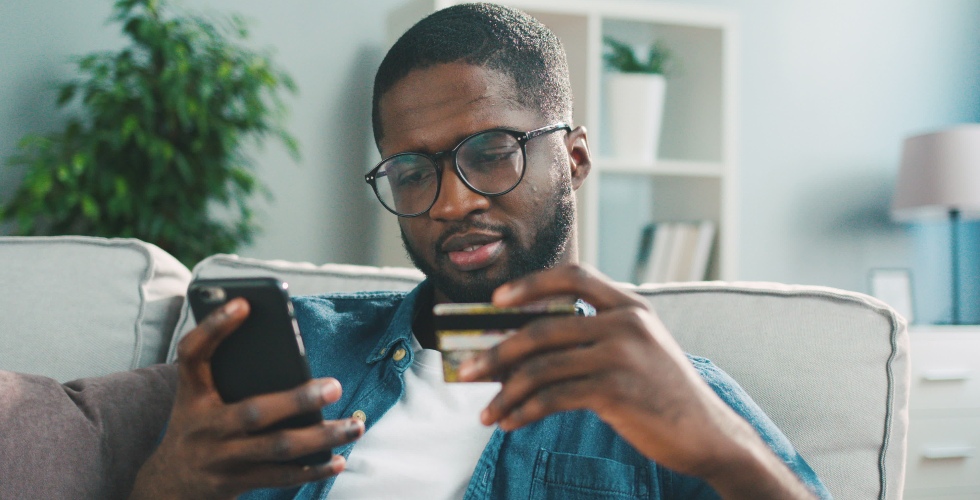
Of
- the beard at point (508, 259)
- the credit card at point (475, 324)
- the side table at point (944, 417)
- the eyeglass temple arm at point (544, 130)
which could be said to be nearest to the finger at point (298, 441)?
the credit card at point (475, 324)

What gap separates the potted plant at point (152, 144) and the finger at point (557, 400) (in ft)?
5.52

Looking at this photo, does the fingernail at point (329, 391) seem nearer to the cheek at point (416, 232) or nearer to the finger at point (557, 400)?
A: the finger at point (557, 400)

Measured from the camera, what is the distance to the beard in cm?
107

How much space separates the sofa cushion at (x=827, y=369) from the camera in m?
1.04

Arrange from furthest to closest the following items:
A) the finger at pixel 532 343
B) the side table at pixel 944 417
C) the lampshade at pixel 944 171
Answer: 1. the lampshade at pixel 944 171
2. the side table at pixel 944 417
3. the finger at pixel 532 343

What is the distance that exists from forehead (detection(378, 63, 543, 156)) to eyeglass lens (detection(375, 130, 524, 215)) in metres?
0.02

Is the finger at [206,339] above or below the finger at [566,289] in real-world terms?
below

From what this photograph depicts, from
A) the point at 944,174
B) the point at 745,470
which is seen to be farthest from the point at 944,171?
the point at 745,470

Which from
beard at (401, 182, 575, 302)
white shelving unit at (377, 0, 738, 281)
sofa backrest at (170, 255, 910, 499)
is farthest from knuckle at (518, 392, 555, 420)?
white shelving unit at (377, 0, 738, 281)

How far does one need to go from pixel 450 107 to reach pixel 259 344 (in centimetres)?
50

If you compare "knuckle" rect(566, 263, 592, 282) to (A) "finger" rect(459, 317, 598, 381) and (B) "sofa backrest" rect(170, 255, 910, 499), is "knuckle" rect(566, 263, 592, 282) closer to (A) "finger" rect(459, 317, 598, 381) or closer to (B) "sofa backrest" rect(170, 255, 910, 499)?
(A) "finger" rect(459, 317, 598, 381)

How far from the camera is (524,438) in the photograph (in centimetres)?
96

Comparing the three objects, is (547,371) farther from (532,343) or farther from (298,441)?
(298,441)

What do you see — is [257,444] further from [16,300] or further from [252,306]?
[16,300]
